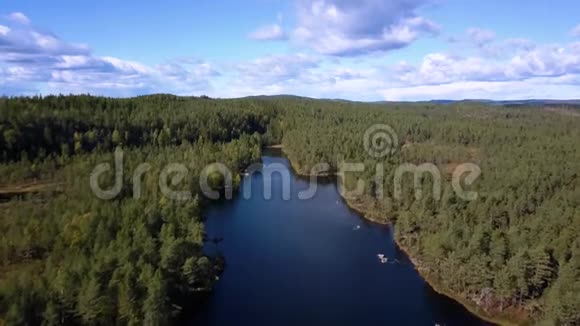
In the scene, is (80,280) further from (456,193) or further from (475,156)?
(475,156)

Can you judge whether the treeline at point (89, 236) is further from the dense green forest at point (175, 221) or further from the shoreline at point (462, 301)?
the shoreline at point (462, 301)

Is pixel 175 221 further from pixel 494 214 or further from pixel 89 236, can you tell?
pixel 494 214

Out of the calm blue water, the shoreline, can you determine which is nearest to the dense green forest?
the shoreline

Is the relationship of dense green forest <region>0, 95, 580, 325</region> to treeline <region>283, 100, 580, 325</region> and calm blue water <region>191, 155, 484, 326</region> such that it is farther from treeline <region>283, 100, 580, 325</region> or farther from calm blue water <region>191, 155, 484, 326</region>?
calm blue water <region>191, 155, 484, 326</region>

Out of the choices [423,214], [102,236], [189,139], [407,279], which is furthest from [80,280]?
[189,139]

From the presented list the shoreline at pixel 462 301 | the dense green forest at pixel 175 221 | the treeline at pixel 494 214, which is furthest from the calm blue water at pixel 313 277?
the treeline at pixel 494 214

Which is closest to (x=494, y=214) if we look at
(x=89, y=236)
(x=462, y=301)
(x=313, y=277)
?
(x=462, y=301)
